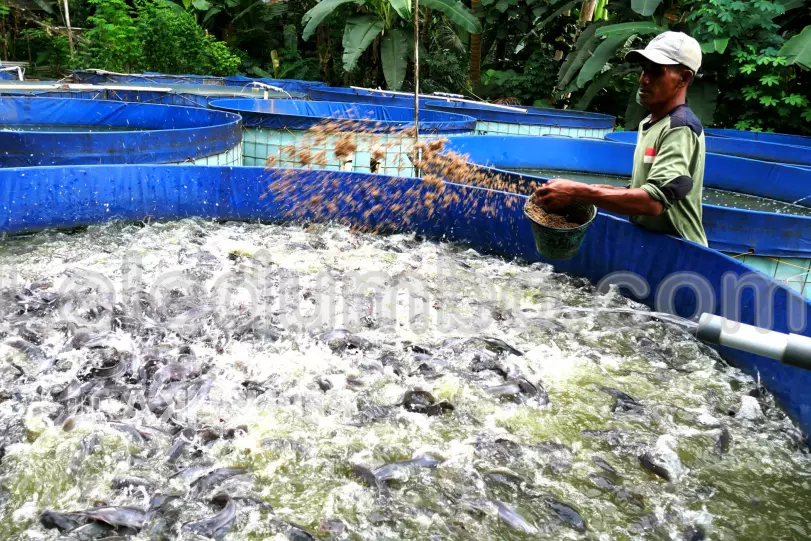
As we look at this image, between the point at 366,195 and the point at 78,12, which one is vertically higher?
the point at 78,12

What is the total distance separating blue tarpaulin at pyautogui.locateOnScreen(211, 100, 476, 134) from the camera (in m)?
7.29

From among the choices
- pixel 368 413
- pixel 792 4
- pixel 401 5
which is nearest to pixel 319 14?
pixel 401 5

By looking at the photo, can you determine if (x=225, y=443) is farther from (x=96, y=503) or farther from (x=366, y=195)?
(x=366, y=195)

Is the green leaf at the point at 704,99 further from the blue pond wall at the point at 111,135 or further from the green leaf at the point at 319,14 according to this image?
the blue pond wall at the point at 111,135

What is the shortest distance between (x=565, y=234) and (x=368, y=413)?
1434 millimetres

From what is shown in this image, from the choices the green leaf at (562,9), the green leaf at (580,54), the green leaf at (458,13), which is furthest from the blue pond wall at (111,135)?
the green leaf at (562,9)

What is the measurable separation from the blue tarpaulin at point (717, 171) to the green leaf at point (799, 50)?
14.1ft

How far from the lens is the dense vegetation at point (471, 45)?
12.2m

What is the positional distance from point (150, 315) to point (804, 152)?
935 centimetres

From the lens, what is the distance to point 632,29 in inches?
489

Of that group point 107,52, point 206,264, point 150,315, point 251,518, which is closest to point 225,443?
point 251,518

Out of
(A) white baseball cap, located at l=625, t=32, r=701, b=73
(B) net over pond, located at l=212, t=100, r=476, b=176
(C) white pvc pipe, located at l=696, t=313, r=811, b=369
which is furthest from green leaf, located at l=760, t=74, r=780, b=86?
(C) white pvc pipe, located at l=696, t=313, r=811, b=369

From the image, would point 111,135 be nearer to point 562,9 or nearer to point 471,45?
point 562,9

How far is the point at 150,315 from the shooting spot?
13.3 ft
